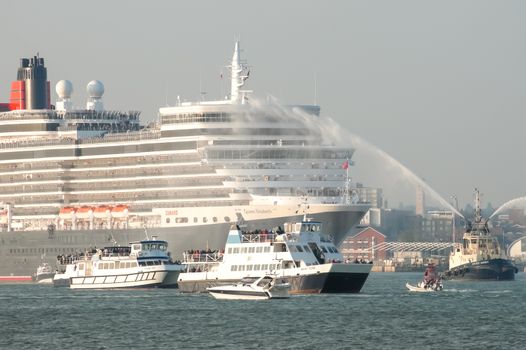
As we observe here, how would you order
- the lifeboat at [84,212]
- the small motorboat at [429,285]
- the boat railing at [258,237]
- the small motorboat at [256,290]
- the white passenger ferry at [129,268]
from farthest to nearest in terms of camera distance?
the lifeboat at [84,212]
the white passenger ferry at [129,268]
the small motorboat at [429,285]
the boat railing at [258,237]
the small motorboat at [256,290]

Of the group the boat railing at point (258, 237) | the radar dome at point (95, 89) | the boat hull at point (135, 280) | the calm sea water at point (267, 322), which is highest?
the radar dome at point (95, 89)

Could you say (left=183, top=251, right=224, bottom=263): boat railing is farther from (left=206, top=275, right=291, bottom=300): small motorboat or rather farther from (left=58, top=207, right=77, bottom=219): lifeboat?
(left=58, top=207, right=77, bottom=219): lifeboat

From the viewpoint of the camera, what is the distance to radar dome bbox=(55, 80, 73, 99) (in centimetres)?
18175

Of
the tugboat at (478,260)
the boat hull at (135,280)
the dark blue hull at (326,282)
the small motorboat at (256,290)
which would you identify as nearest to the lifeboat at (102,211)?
the boat hull at (135,280)

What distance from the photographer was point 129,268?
13900cm

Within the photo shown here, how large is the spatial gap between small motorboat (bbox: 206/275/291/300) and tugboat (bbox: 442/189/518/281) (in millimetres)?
53012

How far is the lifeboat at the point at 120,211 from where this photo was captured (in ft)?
531

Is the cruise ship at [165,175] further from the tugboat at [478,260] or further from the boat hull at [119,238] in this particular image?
the tugboat at [478,260]

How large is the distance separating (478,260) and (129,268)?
45.7m

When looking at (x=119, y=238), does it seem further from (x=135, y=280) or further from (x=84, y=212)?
(x=135, y=280)

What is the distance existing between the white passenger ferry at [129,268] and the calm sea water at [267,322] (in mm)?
7837

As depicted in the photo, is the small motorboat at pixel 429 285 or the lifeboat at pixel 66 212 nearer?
the small motorboat at pixel 429 285

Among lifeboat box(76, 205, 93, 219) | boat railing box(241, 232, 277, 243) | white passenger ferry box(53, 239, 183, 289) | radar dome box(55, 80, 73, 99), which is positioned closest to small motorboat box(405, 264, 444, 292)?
boat railing box(241, 232, 277, 243)

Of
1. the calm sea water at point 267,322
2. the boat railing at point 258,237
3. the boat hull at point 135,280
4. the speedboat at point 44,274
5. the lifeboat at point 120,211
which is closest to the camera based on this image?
the calm sea water at point 267,322
